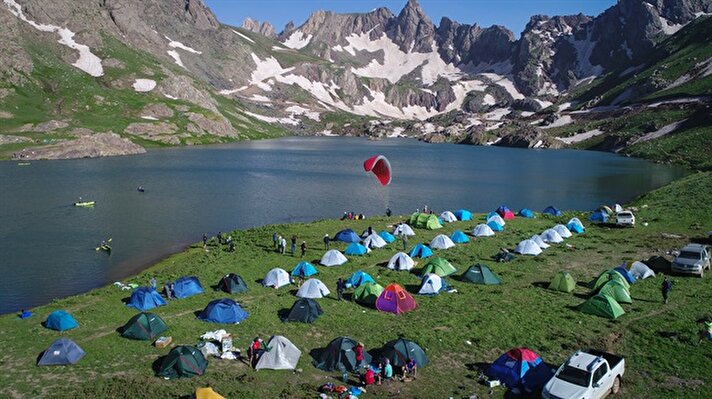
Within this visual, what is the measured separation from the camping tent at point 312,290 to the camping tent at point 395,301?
176 inches

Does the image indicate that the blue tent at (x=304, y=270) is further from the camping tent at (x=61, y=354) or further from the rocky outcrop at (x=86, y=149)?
the rocky outcrop at (x=86, y=149)

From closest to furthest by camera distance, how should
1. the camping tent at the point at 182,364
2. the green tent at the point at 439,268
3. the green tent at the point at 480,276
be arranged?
the camping tent at the point at 182,364 → the green tent at the point at 480,276 → the green tent at the point at 439,268

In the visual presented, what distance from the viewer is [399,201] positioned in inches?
3634

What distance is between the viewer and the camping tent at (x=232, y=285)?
38.3 metres

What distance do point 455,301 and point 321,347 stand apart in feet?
39.3

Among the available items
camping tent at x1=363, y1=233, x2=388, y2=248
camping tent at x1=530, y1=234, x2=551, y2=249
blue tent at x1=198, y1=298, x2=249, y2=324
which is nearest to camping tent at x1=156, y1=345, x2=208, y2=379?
blue tent at x1=198, y1=298, x2=249, y2=324

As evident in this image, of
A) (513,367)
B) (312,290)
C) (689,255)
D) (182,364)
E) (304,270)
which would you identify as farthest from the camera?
(304,270)

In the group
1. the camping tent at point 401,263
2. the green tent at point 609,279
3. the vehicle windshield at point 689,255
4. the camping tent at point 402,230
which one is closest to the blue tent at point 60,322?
the camping tent at point 401,263

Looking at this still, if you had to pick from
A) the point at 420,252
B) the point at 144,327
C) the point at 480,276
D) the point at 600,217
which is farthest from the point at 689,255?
the point at 144,327

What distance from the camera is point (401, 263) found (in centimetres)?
4459

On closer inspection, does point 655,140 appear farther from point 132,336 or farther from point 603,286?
point 132,336

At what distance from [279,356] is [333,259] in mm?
20663

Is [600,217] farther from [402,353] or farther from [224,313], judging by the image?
[224,313]

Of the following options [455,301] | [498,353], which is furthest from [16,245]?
[498,353]
